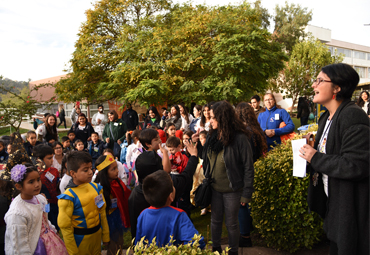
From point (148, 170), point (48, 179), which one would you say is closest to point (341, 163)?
point (148, 170)

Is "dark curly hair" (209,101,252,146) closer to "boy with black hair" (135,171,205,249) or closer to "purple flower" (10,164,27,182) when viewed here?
"boy with black hair" (135,171,205,249)

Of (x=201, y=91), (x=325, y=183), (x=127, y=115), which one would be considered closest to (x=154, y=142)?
(x=325, y=183)

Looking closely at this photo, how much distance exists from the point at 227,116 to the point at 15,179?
90.7 inches

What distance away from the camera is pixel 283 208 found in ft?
11.1

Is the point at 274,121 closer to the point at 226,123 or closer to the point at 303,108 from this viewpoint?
the point at 226,123

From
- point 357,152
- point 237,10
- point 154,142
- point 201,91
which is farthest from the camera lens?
point 237,10

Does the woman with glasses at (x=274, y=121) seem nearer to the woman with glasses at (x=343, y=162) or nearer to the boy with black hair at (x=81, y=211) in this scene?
the woman with glasses at (x=343, y=162)

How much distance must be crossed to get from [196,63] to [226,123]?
9977 millimetres

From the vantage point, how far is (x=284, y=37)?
29766 mm

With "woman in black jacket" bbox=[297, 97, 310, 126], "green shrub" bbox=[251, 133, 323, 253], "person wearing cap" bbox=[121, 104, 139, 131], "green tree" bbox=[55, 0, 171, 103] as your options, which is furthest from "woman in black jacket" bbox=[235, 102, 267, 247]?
"woman in black jacket" bbox=[297, 97, 310, 126]

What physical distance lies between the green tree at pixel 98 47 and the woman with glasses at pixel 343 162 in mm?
13217

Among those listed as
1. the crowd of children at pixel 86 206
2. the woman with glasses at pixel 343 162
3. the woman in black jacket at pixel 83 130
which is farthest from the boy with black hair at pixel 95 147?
the woman with glasses at pixel 343 162

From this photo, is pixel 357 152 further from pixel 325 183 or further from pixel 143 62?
pixel 143 62

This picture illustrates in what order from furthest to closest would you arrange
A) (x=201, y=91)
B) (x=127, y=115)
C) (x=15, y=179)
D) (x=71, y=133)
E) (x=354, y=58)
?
1. (x=354, y=58)
2. (x=201, y=91)
3. (x=127, y=115)
4. (x=71, y=133)
5. (x=15, y=179)
